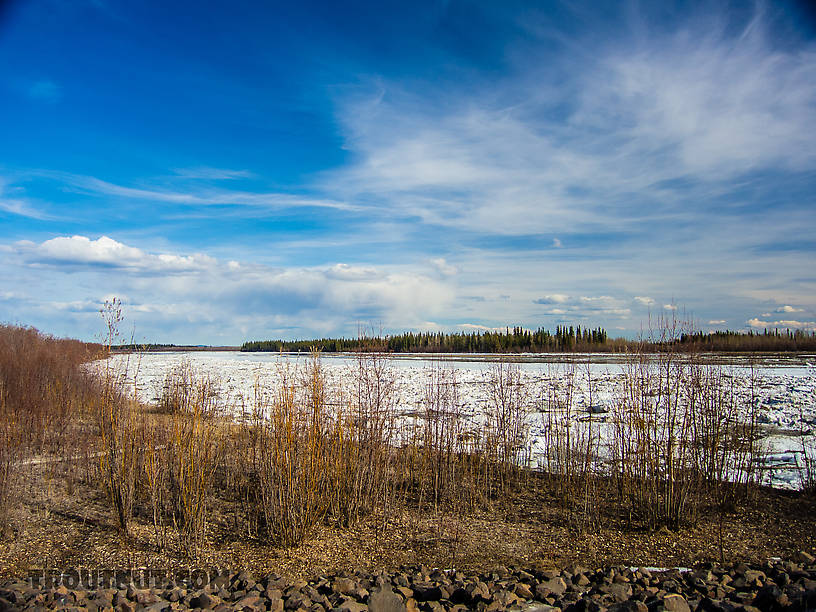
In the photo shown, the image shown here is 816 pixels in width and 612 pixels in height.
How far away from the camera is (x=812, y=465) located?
6.73 metres

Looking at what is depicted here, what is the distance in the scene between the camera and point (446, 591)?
13.0 feet

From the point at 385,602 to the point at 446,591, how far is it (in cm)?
53

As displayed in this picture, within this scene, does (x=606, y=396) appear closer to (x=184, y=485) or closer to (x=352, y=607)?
(x=184, y=485)

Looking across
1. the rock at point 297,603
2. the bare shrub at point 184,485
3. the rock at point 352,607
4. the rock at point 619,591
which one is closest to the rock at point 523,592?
the rock at point 619,591

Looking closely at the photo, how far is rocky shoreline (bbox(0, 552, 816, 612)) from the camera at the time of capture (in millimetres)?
3697

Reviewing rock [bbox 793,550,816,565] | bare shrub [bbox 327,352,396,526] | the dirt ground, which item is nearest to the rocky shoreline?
rock [bbox 793,550,816,565]

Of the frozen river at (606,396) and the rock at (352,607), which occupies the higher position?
the frozen river at (606,396)

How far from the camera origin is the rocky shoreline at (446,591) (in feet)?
12.1

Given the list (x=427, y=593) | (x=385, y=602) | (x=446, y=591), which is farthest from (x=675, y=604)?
(x=385, y=602)

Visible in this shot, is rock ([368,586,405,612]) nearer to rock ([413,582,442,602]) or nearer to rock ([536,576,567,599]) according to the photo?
rock ([413,582,442,602])

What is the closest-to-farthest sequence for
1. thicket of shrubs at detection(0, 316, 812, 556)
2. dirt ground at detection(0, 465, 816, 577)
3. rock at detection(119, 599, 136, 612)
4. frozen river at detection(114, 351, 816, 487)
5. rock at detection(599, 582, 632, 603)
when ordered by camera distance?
rock at detection(119, 599, 136, 612) → rock at detection(599, 582, 632, 603) → dirt ground at detection(0, 465, 816, 577) → thicket of shrubs at detection(0, 316, 812, 556) → frozen river at detection(114, 351, 816, 487)

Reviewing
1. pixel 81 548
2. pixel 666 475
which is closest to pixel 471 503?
pixel 666 475

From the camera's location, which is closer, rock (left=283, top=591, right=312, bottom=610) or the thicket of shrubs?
rock (left=283, top=591, right=312, bottom=610)

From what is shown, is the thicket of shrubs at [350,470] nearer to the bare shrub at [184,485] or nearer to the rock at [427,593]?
the bare shrub at [184,485]
